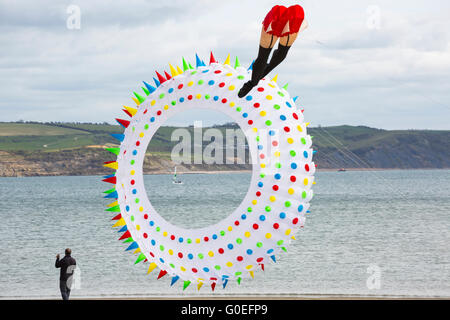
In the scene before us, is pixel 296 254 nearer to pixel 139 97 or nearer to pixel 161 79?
pixel 139 97

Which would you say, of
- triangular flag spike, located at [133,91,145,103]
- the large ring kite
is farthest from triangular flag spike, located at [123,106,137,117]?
triangular flag spike, located at [133,91,145,103]

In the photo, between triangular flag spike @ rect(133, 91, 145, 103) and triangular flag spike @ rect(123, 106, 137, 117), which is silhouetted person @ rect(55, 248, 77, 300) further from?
triangular flag spike @ rect(133, 91, 145, 103)

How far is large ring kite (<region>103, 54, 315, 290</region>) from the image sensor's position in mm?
7988

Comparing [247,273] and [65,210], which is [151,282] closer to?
[247,273]

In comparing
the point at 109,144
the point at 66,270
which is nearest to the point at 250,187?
the point at 66,270

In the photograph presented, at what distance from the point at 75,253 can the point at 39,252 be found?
1.72 metres

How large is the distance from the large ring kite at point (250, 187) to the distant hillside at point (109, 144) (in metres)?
86.8

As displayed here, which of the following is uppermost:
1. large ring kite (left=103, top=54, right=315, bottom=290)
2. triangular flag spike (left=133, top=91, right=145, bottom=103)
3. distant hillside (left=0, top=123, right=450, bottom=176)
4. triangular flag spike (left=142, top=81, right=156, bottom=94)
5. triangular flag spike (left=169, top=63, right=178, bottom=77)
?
distant hillside (left=0, top=123, right=450, bottom=176)

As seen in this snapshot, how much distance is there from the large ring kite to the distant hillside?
86.8m

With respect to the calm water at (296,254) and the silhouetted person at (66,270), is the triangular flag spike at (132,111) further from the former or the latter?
the calm water at (296,254)

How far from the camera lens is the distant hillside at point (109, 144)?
4198 inches

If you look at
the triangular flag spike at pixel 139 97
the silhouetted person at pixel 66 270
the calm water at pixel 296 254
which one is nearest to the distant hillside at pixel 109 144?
the calm water at pixel 296 254

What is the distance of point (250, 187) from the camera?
8070 mm

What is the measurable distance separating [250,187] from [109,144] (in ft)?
314
